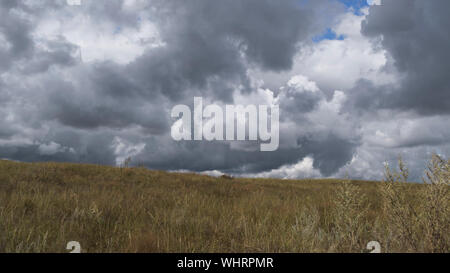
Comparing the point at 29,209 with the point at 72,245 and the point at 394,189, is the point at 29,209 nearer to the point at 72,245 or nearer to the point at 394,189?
the point at 72,245

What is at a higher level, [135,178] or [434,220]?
[135,178]

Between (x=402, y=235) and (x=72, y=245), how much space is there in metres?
4.19
